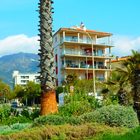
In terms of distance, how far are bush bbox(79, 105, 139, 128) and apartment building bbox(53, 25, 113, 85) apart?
8410 cm

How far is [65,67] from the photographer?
99.5 meters

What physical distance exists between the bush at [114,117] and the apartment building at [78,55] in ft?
276

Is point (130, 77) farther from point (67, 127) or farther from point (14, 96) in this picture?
point (14, 96)

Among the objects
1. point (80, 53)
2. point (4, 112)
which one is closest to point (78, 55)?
point (80, 53)

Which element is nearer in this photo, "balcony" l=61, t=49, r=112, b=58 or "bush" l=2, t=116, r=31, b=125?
"bush" l=2, t=116, r=31, b=125

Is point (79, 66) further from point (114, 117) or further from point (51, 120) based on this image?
point (114, 117)

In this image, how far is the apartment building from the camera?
3979 inches

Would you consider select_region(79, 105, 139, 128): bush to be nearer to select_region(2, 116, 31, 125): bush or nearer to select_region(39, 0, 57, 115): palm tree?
select_region(39, 0, 57, 115): palm tree

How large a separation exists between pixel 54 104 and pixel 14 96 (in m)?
109

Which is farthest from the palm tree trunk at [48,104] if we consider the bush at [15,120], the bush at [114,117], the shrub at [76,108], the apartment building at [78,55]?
the apartment building at [78,55]

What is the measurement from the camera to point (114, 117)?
14.2 m

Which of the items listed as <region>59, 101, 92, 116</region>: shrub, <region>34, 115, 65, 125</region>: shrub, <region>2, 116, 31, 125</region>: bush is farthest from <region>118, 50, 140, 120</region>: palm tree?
<region>34, 115, 65, 125</region>: shrub

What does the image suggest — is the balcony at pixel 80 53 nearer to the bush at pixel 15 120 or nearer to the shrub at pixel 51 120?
the bush at pixel 15 120

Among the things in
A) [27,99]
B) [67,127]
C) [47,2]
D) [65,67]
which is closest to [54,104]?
[47,2]
